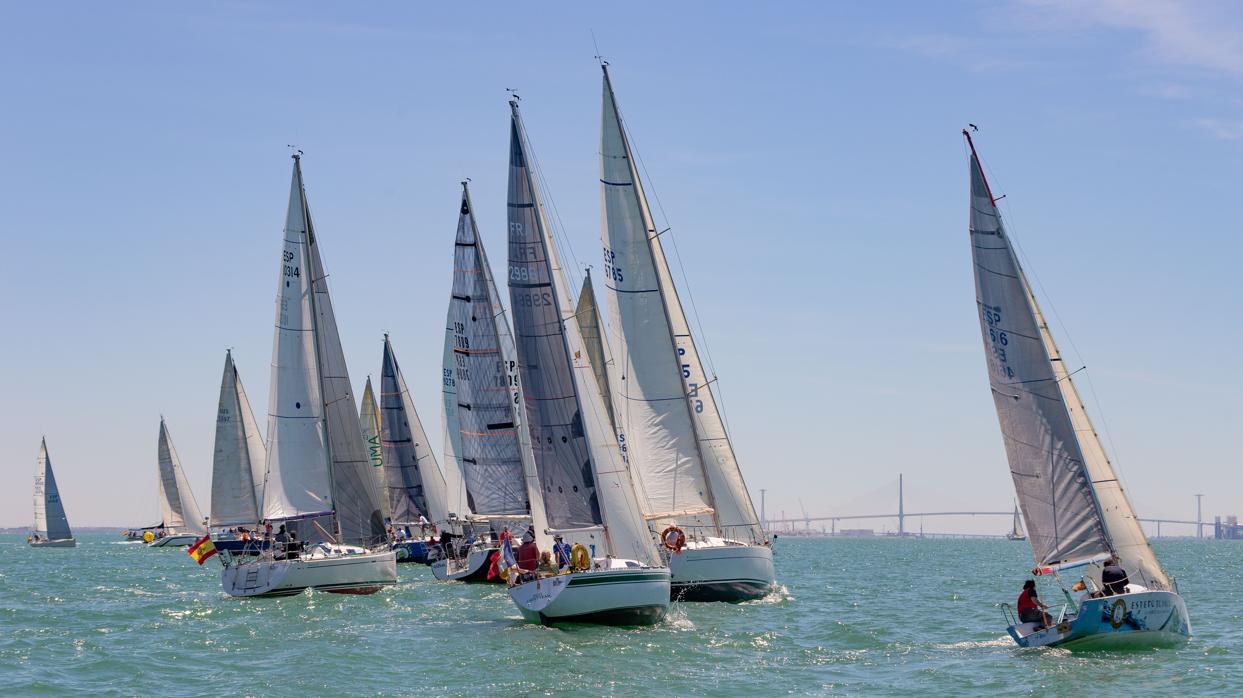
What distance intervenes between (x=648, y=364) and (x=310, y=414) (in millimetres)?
10359

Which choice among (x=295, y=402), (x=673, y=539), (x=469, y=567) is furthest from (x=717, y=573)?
(x=469, y=567)

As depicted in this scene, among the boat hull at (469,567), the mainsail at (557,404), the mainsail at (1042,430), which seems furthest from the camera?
the boat hull at (469,567)

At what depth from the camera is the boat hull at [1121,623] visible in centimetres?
2520

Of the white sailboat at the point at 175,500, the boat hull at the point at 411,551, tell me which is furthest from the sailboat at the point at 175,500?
the boat hull at the point at 411,551

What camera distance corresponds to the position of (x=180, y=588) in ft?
163

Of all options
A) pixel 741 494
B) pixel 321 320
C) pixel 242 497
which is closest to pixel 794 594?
pixel 741 494

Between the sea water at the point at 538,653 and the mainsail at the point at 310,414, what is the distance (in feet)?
9.53

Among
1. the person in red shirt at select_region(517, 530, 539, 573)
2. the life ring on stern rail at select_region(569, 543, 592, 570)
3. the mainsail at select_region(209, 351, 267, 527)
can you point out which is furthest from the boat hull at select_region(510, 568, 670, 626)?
the mainsail at select_region(209, 351, 267, 527)

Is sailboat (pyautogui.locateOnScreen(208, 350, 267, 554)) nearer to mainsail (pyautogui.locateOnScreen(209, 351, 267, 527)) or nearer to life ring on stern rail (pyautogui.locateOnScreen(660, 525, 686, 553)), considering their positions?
mainsail (pyautogui.locateOnScreen(209, 351, 267, 527))

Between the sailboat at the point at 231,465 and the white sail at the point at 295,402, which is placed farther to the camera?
the sailboat at the point at 231,465

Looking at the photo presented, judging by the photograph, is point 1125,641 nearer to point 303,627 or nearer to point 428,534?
point 303,627

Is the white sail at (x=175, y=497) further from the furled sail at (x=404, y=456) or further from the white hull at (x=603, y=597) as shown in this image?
the white hull at (x=603, y=597)

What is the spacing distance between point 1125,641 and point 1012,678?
9.07ft

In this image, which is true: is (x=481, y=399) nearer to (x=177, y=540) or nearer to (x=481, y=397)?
(x=481, y=397)
